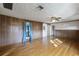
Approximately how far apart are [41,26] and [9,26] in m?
4.75

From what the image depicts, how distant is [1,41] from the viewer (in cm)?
490

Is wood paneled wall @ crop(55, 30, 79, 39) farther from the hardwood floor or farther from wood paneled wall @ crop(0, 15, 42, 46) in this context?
wood paneled wall @ crop(0, 15, 42, 46)

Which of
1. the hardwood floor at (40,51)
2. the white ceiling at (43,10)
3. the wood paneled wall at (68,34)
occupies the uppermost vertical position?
the white ceiling at (43,10)

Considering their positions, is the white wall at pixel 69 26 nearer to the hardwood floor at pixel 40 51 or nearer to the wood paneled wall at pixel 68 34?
the wood paneled wall at pixel 68 34

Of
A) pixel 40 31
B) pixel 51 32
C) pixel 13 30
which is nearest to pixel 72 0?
pixel 13 30

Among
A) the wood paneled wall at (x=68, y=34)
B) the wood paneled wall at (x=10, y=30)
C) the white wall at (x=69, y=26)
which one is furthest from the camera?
the wood paneled wall at (x=68, y=34)

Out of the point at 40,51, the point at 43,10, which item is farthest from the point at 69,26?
the point at 40,51

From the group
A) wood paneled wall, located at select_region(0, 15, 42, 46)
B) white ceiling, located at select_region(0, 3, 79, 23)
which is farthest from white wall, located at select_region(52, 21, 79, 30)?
wood paneled wall, located at select_region(0, 15, 42, 46)

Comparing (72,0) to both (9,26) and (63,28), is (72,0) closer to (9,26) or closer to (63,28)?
(9,26)

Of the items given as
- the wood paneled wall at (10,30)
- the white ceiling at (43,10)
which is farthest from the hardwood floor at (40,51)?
the white ceiling at (43,10)

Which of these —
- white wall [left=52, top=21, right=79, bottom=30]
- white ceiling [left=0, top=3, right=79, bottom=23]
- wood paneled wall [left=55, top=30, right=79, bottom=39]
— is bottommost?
wood paneled wall [left=55, top=30, right=79, bottom=39]

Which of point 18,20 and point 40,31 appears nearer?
point 18,20

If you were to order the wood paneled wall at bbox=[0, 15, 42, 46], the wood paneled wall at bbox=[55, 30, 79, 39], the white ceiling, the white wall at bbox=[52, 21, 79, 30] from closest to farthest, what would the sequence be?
1. the white ceiling
2. the wood paneled wall at bbox=[0, 15, 42, 46]
3. the white wall at bbox=[52, 21, 79, 30]
4. the wood paneled wall at bbox=[55, 30, 79, 39]

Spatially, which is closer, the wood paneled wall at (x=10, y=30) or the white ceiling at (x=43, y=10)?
the white ceiling at (x=43, y=10)
